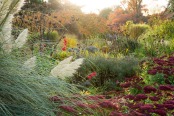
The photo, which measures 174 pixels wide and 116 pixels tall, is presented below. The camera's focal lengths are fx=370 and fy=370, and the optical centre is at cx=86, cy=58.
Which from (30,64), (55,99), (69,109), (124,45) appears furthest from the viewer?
(124,45)

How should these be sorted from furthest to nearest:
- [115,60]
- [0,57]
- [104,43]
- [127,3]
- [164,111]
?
[127,3] → [104,43] → [115,60] → [0,57] → [164,111]

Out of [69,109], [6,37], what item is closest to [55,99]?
[69,109]

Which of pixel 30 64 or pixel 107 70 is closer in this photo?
pixel 30 64

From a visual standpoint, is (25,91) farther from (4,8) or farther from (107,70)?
(107,70)

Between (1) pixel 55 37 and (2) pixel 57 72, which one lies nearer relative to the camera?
(2) pixel 57 72

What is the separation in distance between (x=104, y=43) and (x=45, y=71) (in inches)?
319

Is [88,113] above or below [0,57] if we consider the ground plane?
below

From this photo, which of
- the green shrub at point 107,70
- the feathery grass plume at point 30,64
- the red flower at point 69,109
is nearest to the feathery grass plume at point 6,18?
the feathery grass plume at point 30,64

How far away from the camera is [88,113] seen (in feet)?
8.84

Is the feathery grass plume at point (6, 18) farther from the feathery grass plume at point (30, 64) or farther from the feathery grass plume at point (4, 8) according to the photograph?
the feathery grass plume at point (30, 64)

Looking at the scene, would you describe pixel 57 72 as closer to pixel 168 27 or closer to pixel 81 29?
pixel 168 27

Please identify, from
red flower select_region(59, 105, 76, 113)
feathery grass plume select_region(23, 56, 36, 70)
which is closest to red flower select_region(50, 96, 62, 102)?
red flower select_region(59, 105, 76, 113)

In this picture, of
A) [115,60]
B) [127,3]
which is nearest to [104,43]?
[115,60]

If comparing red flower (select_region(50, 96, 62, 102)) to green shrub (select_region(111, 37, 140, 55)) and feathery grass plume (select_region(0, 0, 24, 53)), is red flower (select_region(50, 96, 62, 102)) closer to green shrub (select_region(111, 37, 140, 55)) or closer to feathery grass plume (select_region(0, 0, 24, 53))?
feathery grass plume (select_region(0, 0, 24, 53))
